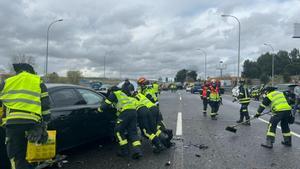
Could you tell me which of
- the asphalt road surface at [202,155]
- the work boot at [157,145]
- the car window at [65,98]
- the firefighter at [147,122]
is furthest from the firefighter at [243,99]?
the car window at [65,98]

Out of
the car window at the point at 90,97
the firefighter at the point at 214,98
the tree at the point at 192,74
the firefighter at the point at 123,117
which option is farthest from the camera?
the tree at the point at 192,74

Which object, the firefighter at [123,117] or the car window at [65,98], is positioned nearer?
the car window at [65,98]

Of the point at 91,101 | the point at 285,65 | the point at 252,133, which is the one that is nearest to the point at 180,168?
the point at 91,101

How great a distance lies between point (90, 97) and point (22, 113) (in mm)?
2792

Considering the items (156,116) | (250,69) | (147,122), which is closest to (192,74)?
(250,69)

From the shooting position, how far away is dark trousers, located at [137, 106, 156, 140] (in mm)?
7281

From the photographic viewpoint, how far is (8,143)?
446 centimetres

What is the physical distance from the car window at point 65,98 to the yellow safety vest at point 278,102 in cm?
461

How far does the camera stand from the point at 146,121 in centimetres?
729

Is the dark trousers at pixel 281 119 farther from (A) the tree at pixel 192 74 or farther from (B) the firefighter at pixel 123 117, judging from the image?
(A) the tree at pixel 192 74

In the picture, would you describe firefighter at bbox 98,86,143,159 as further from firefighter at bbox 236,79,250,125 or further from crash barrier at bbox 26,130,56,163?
firefighter at bbox 236,79,250,125

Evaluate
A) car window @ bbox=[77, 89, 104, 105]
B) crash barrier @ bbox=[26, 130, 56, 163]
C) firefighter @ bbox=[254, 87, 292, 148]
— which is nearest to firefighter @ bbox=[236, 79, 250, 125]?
firefighter @ bbox=[254, 87, 292, 148]

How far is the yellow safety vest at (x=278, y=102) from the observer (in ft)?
26.8

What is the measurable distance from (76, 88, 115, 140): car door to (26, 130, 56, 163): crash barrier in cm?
156
